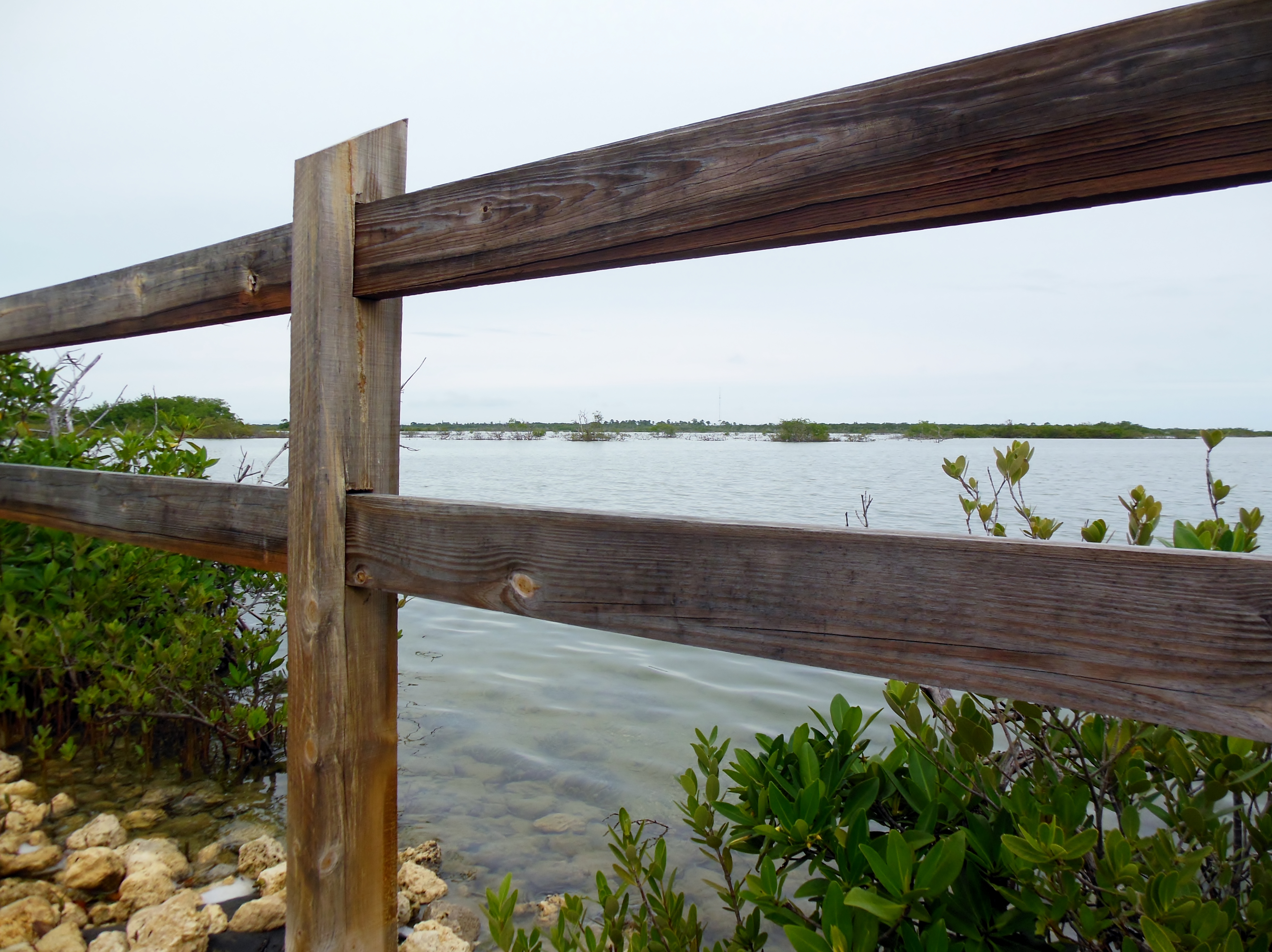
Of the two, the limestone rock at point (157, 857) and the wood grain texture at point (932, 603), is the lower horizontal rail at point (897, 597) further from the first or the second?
the limestone rock at point (157, 857)

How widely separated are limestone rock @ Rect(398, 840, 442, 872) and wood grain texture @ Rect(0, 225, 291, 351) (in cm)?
229

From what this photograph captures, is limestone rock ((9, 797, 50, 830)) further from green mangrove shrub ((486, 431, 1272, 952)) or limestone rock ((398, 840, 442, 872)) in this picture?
green mangrove shrub ((486, 431, 1272, 952))

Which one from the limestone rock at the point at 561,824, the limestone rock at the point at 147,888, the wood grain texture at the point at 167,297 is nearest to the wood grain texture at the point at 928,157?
the wood grain texture at the point at 167,297

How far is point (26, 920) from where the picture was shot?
93.5 inches

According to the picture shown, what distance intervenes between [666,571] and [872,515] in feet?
25.9

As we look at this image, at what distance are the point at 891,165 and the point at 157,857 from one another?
3.22m

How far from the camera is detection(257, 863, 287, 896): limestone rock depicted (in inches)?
107

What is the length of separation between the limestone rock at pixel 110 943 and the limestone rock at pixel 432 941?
30.9 inches

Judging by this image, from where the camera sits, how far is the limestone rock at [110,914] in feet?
8.41

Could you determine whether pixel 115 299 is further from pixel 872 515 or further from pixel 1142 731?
pixel 872 515

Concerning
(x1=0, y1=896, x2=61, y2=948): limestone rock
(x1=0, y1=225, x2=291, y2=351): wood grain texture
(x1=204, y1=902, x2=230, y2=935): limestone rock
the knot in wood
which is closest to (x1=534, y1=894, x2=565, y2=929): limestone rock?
(x1=204, y1=902, x2=230, y2=935): limestone rock

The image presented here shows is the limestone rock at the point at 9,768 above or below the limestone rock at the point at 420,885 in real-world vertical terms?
above

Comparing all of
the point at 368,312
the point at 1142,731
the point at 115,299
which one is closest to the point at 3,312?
the point at 115,299

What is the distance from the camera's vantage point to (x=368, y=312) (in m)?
1.62
